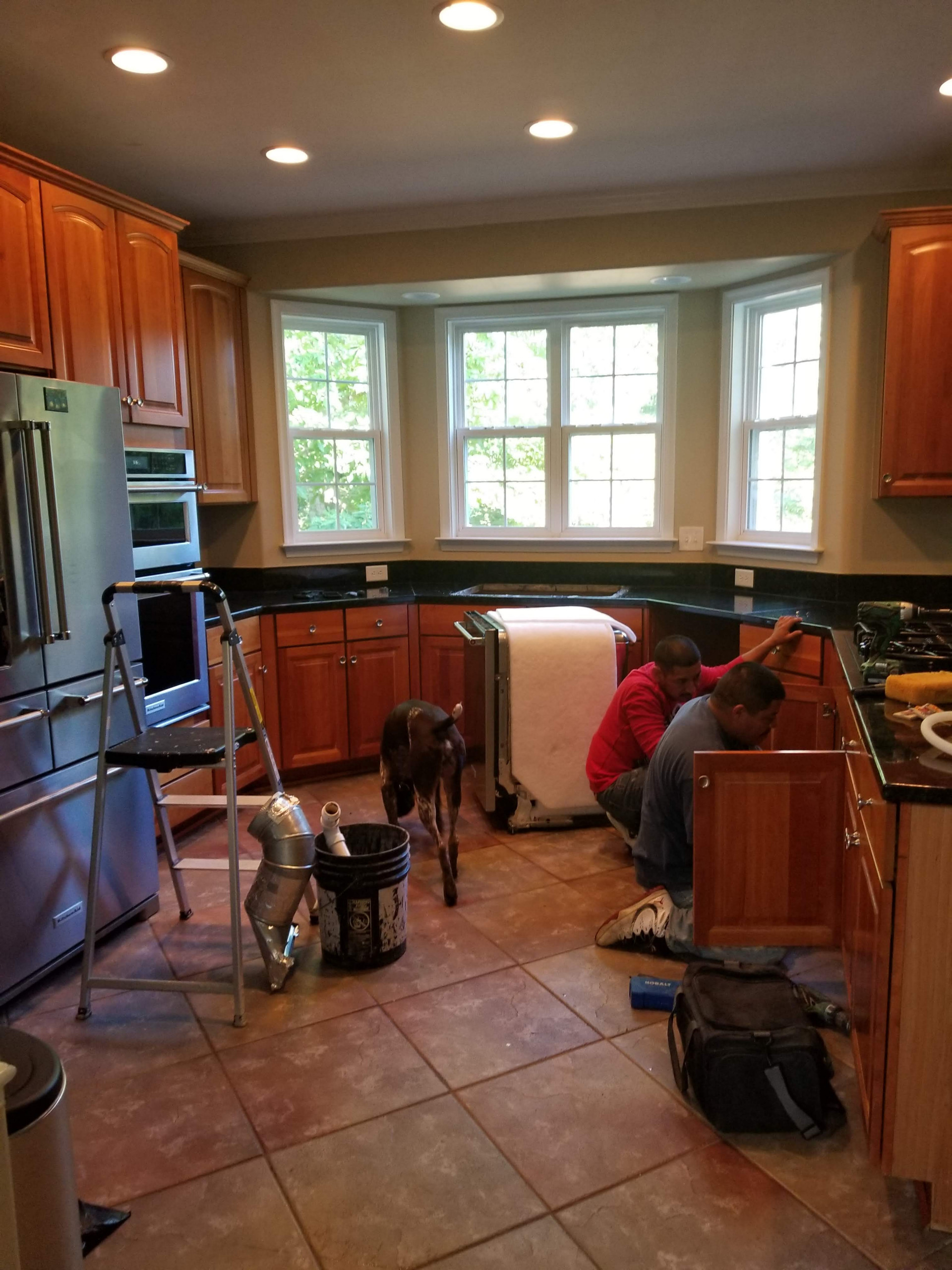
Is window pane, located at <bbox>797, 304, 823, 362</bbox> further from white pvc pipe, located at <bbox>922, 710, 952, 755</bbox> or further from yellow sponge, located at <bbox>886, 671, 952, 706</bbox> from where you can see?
white pvc pipe, located at <bbox>922, 710, 952, 755</bbox>

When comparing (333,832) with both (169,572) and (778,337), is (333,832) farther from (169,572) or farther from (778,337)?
(778,337)

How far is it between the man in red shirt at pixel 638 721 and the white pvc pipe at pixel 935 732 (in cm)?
121

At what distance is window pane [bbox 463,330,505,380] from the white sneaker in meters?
3.02

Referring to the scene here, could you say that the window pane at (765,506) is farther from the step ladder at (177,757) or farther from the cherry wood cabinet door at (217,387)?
the step ladder at (177,757)

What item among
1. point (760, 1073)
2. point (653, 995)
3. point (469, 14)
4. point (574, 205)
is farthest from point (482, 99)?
point (760, 1073)

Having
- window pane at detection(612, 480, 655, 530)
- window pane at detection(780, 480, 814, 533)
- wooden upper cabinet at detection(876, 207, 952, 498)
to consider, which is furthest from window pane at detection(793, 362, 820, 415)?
window pane at detection(612, 480, 655, 530)

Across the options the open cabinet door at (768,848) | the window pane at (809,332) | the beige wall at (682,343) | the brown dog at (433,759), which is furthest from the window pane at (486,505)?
the open cabinet door at (768,848)

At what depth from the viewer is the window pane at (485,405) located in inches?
194

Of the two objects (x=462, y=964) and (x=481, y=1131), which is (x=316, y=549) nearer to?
(x=462, y=964)

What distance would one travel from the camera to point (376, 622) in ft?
14.6

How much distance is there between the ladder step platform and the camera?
8.06 feet

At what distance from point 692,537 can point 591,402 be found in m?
0.86

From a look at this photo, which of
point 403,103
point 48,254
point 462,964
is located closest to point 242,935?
point 462,964

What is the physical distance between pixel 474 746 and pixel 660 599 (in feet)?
3.48
